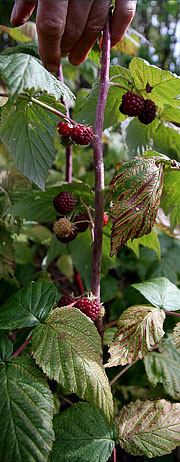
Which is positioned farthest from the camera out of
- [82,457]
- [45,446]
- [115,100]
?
[115,100]

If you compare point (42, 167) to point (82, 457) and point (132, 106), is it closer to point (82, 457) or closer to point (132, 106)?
point (132, 106)

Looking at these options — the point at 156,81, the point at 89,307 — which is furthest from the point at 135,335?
the point at 156,81

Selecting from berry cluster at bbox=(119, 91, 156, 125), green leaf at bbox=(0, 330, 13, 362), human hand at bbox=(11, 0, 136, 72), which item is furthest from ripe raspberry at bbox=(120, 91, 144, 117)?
green leaf at bbox=(0, 330, 13, 362)

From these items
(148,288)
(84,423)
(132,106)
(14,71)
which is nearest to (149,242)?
(148,288)

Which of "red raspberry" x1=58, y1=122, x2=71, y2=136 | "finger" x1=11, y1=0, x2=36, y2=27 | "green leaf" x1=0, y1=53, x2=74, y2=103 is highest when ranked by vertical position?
"finger" x1=11, y1=0, x2=36, y2=27

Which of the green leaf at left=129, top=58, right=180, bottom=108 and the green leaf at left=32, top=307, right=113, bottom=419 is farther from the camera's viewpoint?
the green leaf at left=129, top=58, right=180, bottom=108

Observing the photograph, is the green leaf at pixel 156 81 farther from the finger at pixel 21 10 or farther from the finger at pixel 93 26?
the finger at pixel 21 10

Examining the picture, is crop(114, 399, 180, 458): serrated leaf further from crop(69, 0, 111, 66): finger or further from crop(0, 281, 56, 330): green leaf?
crop(69, 0, 111, 66): finger

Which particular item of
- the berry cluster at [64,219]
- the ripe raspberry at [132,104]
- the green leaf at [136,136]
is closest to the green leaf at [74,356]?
the berry cluster at [64,219]
